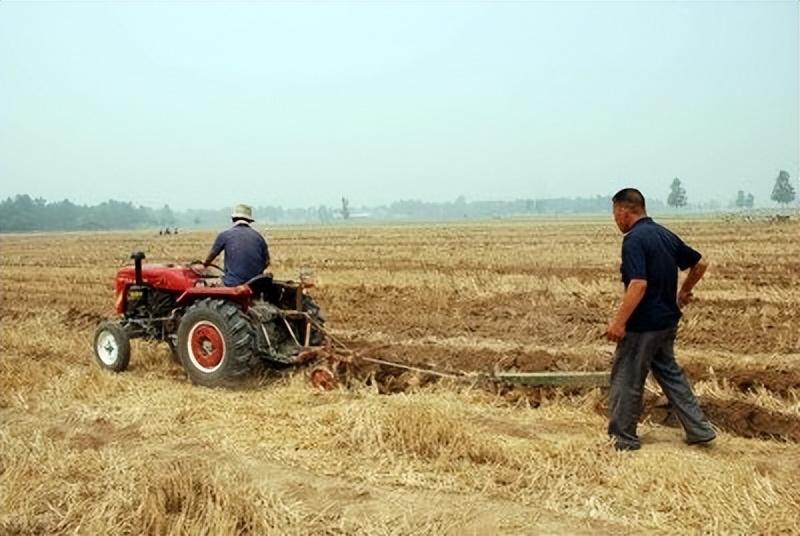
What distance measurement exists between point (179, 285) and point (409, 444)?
4.09 metres

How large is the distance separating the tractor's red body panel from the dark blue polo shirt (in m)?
3.84

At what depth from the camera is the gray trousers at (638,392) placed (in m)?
5.30

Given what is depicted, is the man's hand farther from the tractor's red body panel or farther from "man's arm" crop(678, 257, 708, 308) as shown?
the tractor's red body panel

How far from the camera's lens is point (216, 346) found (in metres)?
7.34

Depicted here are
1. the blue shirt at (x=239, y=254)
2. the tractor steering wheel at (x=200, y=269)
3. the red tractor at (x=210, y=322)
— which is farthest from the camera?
the tractor steering wheel at (x=200, y=269)

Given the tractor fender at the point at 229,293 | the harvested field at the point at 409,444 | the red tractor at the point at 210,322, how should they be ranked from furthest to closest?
the tractor fender at the point at 229,293
the red tractor at the point at 210,322
the harvested field at the point at 409,444

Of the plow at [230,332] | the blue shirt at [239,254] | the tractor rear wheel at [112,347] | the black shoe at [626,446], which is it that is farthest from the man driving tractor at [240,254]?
the black shoe at [626,446]

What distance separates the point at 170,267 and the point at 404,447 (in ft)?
14.4

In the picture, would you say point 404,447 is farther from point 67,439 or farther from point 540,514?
point 67,439

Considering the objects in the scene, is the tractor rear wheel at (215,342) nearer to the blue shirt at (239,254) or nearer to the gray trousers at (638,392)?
the blue shirt at (239,254)

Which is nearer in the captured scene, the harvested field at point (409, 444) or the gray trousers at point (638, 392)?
the harvested field at point (409, 444)

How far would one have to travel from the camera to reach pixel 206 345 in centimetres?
747

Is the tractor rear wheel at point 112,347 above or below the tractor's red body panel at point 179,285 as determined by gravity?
below

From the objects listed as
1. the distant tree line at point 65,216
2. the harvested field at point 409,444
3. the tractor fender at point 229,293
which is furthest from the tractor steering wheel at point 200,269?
the distant tree line at point 65,216
